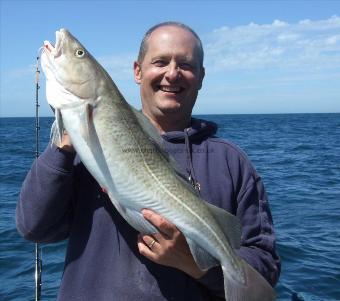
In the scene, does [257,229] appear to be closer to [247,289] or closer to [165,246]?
[247,289]

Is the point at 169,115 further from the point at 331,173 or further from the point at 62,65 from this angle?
the point at 331,173

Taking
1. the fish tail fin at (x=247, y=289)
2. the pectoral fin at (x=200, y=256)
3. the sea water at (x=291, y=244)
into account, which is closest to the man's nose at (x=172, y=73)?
the pectoral fin at (x=200, y=256)

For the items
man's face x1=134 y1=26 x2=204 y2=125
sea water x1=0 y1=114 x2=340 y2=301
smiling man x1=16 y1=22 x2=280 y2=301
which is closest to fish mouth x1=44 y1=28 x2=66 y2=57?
smiling man x1=16 y1=22 x2=280 y2=301

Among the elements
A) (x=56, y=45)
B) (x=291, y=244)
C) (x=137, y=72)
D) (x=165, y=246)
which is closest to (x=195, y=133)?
(x=137, y=72)

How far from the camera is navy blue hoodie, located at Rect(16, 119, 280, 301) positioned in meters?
3.20

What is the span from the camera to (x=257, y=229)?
3.48 meters

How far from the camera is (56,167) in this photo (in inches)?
123

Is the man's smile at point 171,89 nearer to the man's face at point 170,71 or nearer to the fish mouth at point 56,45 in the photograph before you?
the man's face at point 170,71

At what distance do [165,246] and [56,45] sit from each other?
1484 millimetres

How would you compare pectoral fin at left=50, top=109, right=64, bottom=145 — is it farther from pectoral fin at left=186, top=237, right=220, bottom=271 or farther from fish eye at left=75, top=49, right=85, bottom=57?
pectoral fin at left=186, top=237, right=220, bottom=271

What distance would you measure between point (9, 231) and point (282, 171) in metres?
13.9

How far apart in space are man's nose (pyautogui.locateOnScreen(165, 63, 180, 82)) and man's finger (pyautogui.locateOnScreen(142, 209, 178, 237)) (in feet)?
3.39

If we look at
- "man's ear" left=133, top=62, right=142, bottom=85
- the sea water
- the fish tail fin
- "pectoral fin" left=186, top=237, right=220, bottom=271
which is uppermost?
"man's ear" left=133, top=62, right=142, bottom=85

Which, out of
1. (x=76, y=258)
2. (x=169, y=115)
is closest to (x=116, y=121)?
(x=169, y=115)
